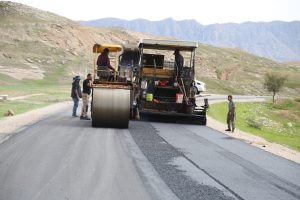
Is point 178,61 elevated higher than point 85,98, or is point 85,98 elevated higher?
point 178,61

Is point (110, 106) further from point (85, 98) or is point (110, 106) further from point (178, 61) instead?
point (178, 61)

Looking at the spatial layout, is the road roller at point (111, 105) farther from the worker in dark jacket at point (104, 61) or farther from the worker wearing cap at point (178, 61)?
the worker wearing cap at point (178, 61)

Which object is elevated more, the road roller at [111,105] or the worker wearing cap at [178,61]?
the worker wearing cap at [178,61]

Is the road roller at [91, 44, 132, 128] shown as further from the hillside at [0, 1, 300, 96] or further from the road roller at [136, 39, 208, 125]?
the hillside at [0, 1, 300, 96]

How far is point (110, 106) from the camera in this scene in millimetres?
20562

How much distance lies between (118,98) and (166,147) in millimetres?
4436

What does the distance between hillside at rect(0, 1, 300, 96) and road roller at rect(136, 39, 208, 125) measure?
83.7ft

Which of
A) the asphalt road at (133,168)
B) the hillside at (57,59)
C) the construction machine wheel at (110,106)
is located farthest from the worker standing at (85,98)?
the hillside at (57,59)

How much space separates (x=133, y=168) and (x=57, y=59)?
77.2m

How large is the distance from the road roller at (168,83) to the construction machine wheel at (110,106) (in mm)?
4555

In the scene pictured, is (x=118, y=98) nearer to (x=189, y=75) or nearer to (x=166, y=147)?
(x=166, y=147)

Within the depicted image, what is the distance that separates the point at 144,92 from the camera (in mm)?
25391

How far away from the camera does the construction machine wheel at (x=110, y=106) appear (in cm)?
2048

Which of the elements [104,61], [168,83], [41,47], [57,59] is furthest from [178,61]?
[41,47]
